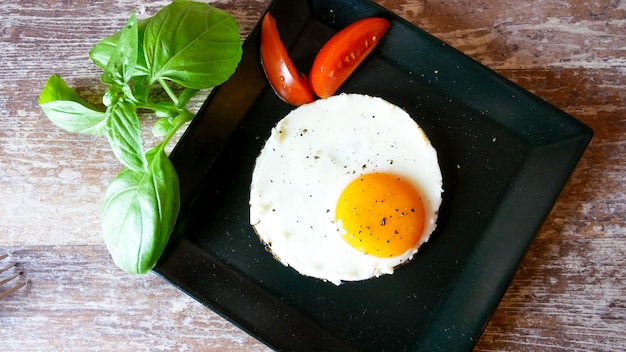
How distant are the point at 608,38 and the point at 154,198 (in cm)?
127

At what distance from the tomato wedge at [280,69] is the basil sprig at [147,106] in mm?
127

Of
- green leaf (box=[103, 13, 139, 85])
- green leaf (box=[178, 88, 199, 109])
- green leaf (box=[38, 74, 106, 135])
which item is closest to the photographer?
green leaf (box=[103, 13, 139, 85])

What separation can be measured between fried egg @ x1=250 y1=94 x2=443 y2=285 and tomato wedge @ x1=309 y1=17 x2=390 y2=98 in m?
0.05

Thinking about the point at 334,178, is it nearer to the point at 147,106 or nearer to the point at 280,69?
the point at 280,69

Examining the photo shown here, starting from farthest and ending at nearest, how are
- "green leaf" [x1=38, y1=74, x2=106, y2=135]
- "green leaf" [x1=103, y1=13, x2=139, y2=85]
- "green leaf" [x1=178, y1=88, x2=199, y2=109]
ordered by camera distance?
"green leaf" [x1=178, y1=88, x2=199, y2=109] → "green leaf" [x1=38, y1=74, x2=106, y2=135] → "green leaf" [x1=103, y1=13, x2=139, y2=85]

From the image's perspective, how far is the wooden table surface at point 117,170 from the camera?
170cm

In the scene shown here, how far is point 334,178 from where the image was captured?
64.1 inches

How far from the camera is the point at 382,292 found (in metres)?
1.67

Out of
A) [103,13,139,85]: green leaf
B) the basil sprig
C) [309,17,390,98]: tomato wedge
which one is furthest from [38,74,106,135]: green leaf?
[309,17,390,98]: tomato wedge

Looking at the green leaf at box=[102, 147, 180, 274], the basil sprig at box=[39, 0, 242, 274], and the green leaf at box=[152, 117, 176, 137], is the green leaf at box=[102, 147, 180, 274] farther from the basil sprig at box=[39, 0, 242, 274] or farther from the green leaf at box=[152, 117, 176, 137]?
the green leaf at box=[152, 117, 176, 137]

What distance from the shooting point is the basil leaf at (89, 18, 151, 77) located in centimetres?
154

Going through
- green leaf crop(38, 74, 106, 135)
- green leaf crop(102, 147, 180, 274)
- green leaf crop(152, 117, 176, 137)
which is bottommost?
green leaf crop(102, 147, 180, 274)

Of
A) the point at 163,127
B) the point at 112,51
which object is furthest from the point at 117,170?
the point at 112,51

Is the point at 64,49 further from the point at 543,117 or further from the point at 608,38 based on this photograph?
the point at 608,38
